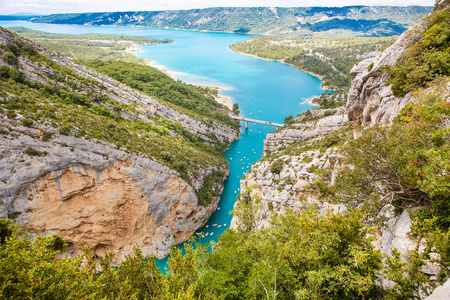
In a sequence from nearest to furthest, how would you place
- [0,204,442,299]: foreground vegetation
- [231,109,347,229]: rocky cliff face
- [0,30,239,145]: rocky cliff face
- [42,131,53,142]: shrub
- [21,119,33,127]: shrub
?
[0,204,442,299]: foreground vegetation, [231,109,347,229]: rocky cliff face, [21,119,33,127]: shrub, [42,131,53,142]: shrub, [0,30,239,145]: rocky cliff face

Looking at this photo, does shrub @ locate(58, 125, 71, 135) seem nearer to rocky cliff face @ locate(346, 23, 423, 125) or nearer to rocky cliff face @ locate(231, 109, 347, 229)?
rocky cliff face @ locate(231, 109, 347, 229)

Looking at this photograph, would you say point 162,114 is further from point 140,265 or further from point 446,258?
point 446,258

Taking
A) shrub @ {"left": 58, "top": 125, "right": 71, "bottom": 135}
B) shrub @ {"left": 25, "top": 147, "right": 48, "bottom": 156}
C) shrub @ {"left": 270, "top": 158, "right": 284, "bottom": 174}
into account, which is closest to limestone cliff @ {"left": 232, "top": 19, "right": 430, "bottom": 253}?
shrub @ {"left": 270, "top": 158, "right": 284, "bottom": 174}

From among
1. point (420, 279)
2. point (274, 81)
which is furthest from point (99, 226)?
point (274, 81)

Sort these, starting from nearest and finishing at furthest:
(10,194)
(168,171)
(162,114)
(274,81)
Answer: (10,194), (168,171), (162,114), (274,81)

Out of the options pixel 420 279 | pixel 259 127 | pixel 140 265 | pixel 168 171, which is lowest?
pixel 259 127

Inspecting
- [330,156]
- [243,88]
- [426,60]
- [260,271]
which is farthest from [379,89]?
[243,88]
